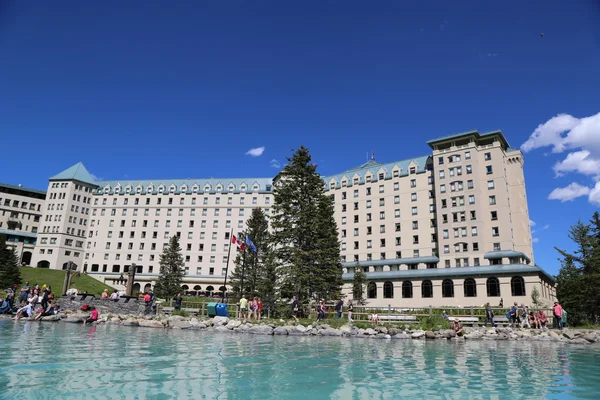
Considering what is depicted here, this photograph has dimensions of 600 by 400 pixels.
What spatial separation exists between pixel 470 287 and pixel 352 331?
49.6 meters

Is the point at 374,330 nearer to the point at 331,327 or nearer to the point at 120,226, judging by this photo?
the point at 331,327

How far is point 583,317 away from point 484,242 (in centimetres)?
Answer: 3159

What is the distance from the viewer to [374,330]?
26.5 m

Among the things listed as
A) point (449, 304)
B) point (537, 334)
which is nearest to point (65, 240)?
point (449, 304)

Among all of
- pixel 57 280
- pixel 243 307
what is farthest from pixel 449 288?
pixel 57 280

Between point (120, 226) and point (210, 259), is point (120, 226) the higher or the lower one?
the higher one

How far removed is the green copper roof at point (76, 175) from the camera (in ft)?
365

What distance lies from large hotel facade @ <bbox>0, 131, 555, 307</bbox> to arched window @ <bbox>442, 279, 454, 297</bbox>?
182 millimetres

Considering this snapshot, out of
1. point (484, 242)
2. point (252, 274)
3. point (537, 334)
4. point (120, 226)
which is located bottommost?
point (537, 334)

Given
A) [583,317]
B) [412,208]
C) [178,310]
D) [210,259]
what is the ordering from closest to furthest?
[178,310] → [583,317] → [412,208] → [210,259]

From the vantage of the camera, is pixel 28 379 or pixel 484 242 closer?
pixel 28 379

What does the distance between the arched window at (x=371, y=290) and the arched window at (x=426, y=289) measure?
9.36m

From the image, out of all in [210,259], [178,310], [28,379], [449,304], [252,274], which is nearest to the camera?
[28,379]

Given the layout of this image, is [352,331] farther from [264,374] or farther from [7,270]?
[7,270]
